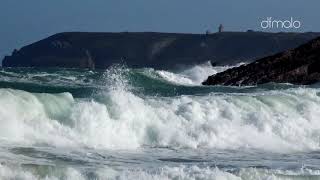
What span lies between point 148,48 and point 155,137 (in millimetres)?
73905

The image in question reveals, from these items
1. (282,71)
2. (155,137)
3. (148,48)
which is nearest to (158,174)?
(155,137)

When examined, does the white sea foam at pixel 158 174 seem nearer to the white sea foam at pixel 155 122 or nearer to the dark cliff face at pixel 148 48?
the white sea foam at pixel 155 122

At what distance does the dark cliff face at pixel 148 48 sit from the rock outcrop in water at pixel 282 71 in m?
40.7

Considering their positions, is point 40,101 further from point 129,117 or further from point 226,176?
point 226,176

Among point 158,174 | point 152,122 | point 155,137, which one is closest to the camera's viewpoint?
point 158,174

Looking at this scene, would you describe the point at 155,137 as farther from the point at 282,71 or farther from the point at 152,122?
the point at 282,71

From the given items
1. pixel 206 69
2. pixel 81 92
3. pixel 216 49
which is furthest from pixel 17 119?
pixel 216 49

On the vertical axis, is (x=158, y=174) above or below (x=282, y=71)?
below

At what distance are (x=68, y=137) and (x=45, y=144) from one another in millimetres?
860

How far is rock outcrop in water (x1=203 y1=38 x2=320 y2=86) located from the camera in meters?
41.8

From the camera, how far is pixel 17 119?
51.2 ft

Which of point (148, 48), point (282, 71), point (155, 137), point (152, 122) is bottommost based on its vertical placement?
point (155, 137)

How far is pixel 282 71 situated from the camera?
4262 centimetres

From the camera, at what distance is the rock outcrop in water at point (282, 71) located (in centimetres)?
4175
